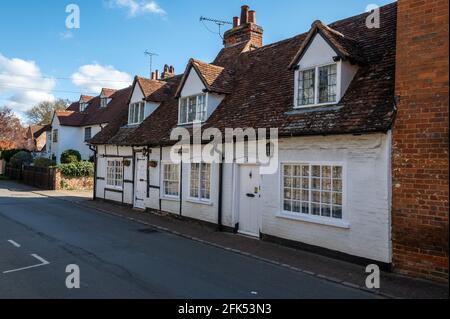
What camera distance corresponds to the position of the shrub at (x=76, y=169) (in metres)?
27.4

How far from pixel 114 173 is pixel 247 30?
9.69m

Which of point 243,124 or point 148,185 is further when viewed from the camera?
point 148,185

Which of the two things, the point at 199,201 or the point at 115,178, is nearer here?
the point at 199,201

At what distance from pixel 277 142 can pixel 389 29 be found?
4.50m

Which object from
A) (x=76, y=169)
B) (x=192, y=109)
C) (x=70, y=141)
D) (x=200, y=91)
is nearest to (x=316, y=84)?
(x=200, y=91)

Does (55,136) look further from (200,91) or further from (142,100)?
(200,91)

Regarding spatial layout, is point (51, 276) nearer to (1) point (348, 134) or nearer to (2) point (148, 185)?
(1) point (348, 134)

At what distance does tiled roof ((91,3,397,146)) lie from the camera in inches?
356

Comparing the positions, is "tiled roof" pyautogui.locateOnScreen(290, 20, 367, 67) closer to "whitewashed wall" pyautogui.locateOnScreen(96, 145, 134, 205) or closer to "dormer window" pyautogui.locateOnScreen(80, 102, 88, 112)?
"whitewashed wall" pyautogui.locateOnScreen(96, 145, 134, 205)

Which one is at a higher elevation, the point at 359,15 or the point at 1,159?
the point at 359,15

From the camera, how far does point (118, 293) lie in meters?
6.53

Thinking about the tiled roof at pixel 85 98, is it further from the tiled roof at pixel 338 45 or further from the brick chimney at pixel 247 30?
the tiled roof at pixel 338 45

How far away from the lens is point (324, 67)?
10484mm

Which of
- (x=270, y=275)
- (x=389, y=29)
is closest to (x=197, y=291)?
(x=270, y=275)
